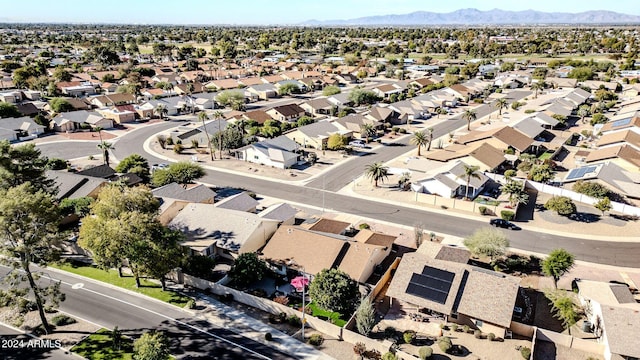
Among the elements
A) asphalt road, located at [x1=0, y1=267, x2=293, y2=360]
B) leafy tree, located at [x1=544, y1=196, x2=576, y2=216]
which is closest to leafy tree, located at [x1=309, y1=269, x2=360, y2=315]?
asphalt road, located at [x1=0, y1=267, x2=293, y2=360]

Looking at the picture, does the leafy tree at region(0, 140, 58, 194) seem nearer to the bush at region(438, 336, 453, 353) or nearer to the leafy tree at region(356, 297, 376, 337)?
the leafy tree at region(356, 297, 376, 337)

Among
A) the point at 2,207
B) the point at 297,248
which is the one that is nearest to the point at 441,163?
the point at 297,248

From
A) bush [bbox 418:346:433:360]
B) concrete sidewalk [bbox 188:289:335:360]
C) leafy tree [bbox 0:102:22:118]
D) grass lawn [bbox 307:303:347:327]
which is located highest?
leafy tree [bbox 0:102:22:118]

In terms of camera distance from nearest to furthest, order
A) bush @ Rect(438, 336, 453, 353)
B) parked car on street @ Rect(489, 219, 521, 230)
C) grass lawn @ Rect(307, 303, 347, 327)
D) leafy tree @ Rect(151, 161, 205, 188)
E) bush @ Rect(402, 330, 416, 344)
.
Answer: bush @ Rect(438, 336, 453, 353) < bush @ Rect(402, 330, 416, 344) < grass lawn @ Rect(307, 303, 347, 327) < parked car on street @ Rect(489, 219, 521, 230) < leafy tree @ Rect(151, 161, 205, 188)

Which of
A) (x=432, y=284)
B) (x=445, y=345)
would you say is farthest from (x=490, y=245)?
(x=445, y=345)

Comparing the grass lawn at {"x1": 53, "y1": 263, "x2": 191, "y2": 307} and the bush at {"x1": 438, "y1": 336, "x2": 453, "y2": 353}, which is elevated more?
the bush at {"x1": 438, "y1": 336, "x2": 453, "y2": 353}

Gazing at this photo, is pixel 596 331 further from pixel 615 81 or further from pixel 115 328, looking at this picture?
pixel 615 81

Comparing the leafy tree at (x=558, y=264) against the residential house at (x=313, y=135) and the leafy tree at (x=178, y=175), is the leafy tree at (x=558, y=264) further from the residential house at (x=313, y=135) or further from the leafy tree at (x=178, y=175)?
the residential house at (x=313, y=135)
